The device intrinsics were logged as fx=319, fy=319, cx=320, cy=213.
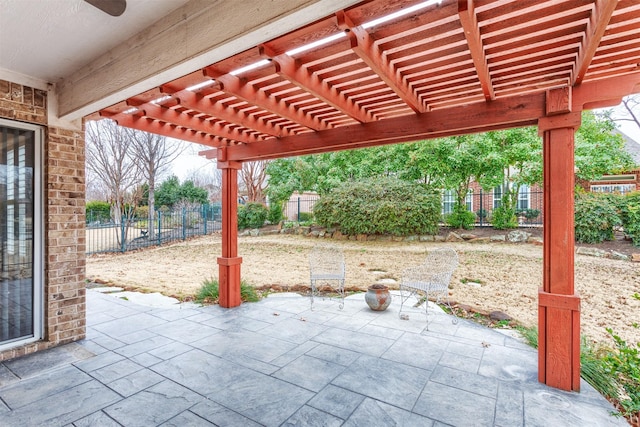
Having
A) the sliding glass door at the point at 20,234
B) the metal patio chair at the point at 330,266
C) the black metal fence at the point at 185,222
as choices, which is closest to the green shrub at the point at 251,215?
the black metal fence at the point at 185,222

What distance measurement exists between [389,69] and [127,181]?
488 inches

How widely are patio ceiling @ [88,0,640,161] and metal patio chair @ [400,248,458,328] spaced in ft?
6.17

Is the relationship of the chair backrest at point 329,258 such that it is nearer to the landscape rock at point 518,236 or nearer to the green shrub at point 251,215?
the landscape rock at point 518,236

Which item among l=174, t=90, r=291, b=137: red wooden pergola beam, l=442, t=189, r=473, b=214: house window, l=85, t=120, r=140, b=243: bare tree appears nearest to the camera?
l=174, t=90, r=291, b=137: red wooden pergola beam

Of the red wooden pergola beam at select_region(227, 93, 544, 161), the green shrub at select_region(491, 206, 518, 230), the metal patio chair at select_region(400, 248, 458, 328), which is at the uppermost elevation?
the red wooden pergola beam at select_region(227, 93, 544, 161)

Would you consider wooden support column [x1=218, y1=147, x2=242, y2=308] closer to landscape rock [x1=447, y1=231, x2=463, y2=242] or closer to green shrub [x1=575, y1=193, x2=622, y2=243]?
landscape rock [x1=447, y1=231, x2=463, y2=242]

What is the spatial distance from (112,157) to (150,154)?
1.24 meters

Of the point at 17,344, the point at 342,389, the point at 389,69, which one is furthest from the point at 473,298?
the point at 17,344

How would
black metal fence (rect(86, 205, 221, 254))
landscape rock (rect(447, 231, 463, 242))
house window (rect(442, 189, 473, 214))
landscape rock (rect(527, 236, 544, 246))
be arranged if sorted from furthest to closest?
1. black metal fence (rect(86, 205, 221, 254))
2. house window (rect(442, 189, 473, 214))
3. landscape rock (rect(447, 231, 463, 242))
4. landscape rock (rect(527, 236, 544, 246))

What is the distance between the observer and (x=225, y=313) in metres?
4.49

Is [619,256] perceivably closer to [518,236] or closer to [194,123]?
[518,236]

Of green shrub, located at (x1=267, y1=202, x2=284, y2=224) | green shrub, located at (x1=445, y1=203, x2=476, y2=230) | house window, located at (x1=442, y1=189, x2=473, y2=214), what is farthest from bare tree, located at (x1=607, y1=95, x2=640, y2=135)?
green shrub, located at (x1=267, y1=202, x2=284, y2=224)

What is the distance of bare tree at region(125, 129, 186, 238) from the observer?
11.7m

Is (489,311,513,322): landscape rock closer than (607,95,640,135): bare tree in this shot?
Yes
